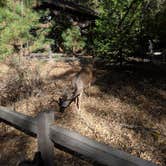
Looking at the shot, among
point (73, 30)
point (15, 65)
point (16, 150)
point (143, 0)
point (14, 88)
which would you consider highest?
point (143, 0)

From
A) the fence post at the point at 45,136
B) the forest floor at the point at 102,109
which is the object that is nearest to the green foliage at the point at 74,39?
the forest floor at the point at 102,109

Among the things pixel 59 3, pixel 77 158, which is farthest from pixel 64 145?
pixel 59 3

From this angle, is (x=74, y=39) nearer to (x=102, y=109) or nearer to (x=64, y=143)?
(x=102, y=109)

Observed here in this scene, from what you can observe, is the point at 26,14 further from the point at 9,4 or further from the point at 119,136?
the point at 119,136

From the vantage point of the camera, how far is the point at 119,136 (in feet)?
22.9

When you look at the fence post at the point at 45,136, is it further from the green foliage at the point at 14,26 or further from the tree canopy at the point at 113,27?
the green foliage at the point at 14,26

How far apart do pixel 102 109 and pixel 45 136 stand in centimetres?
475

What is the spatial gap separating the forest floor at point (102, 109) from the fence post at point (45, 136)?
5.39 ft

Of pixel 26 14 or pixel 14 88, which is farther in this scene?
pixel 26 14

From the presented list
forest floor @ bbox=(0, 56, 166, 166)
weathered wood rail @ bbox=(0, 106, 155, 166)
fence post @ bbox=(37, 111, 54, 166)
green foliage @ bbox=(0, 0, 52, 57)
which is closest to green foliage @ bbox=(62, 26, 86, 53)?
green foliage @ bbox=(0, 0, 52, 57)

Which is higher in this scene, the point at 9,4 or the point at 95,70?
the point at 9,4

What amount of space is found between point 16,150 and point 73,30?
40.6 ft

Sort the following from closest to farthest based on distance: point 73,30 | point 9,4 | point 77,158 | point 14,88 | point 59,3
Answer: point 77,158 < point 14,88 < point 9,4 < point 73,30 < point 59,3

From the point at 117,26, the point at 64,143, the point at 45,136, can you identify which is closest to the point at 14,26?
the point at 117,26
